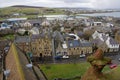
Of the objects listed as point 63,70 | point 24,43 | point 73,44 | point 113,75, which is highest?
point 113,75

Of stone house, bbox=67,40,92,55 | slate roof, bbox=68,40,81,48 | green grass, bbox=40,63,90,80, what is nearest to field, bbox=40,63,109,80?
green grass, bbox=40,63,90,80

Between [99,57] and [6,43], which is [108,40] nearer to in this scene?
[6,43]

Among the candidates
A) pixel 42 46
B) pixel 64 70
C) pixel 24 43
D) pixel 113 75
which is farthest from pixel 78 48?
pixel 113 75

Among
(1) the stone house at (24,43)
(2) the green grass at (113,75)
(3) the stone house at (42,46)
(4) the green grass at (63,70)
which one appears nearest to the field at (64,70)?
(4) the green grass at (63,70)

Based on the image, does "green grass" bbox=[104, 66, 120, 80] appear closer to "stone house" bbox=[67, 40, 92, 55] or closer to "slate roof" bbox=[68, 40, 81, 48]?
"stone house" bbox=[67, 40, 92, 55]

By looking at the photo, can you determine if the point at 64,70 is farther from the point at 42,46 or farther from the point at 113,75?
the point at 113,75

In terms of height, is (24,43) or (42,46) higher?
(24,43)

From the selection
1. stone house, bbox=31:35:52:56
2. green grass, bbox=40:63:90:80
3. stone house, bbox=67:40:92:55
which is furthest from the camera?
stone house, bbox=67:40:92:55

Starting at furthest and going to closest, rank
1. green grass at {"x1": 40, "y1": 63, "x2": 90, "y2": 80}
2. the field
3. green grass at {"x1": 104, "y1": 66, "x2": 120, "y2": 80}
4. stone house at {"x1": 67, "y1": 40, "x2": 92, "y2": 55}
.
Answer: stone house at {"x1": 67, "y1": 40, "x2": 92, "y2": 55}, green grass at {"x1": 40, "y1": 63, "x2": 90, "y2": 80}, the field, green grass at {"x1": 104, "y1": 66, "x2": 120, "y2": 80}

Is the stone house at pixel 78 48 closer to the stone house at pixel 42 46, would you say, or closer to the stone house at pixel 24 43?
the stone house at pixel 42 46
